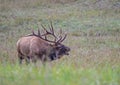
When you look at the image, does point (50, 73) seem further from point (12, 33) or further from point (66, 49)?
point (12, 33)

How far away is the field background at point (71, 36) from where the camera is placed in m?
5.75

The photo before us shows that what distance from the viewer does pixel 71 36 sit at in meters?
20.3

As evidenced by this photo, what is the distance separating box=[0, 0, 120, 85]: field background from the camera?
18.9ft

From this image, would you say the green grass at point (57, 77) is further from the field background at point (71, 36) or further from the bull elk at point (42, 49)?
the bull elk at point (42, 49)

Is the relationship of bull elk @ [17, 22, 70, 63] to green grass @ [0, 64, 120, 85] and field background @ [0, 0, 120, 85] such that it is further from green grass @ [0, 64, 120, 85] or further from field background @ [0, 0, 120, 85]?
green grass @ [0, 64, 120, 85]

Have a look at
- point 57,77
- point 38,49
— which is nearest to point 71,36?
point 38,49

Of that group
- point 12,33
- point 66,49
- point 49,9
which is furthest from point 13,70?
point 49,9

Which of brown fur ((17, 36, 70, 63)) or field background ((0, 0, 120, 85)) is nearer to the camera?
field background ((0, 0, 120, 85))

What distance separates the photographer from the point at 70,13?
26500 millimetres

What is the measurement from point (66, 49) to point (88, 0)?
60.9 feet

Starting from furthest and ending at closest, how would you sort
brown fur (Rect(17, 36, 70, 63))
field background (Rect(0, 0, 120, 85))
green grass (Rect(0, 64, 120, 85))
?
brown fur (Rect(17, 36, 70, 63)) → field background (Rect(0, 0, 120, 85)) → green grass (Rect(0, 64, 120, 85))

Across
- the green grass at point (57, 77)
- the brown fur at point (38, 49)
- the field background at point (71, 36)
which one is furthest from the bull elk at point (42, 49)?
the green grass at point (57, 77)

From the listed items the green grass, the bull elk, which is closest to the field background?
the green grass

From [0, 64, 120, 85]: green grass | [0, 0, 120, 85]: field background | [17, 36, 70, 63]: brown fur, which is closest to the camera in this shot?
[0, 64, 120, 85]: green grass
